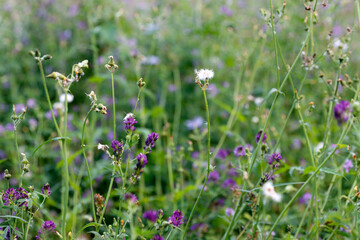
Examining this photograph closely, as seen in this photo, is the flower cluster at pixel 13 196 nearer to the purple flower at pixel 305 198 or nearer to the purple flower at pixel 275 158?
the purple flower at pixel 275 158

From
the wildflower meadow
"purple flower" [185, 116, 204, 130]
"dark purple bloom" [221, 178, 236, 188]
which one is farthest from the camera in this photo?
"purple flower" [185, 116, 204, 130]

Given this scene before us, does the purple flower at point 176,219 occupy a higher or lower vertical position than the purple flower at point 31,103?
lower

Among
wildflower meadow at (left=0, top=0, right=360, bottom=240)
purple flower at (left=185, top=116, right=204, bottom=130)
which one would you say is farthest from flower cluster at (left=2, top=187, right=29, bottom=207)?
purple flower at (left=185, top=116, right=204, bottom=130)

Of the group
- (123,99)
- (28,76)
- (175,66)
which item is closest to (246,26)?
(175,66)

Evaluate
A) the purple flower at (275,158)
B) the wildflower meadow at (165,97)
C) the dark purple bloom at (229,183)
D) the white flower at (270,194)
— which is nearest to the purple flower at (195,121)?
the wildflower meadow at (165,97)

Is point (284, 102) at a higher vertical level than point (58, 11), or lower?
lower

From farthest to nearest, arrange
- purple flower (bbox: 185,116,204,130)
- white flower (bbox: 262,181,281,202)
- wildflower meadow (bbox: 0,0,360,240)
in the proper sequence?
purple flower (bbox: 185,116,204,130)
wildflower meadow (bbox: 0,0,360,240)
white flower (bbox: 262,181,281,202)

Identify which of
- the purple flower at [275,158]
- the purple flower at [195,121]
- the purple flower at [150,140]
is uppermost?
the purple flower at [195,121]

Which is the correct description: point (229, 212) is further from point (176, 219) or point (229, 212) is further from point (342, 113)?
point (342, 113)

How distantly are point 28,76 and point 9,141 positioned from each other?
836 mm

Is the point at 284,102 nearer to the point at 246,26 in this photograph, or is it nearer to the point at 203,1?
the point at 246,26

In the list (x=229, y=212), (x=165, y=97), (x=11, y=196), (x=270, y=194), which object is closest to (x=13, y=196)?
(x=11, y=196)

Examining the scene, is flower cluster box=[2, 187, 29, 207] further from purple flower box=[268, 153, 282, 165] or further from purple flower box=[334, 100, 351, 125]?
purple flower box=[334, 100, 351, 125]

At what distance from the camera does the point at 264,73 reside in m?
3.03
